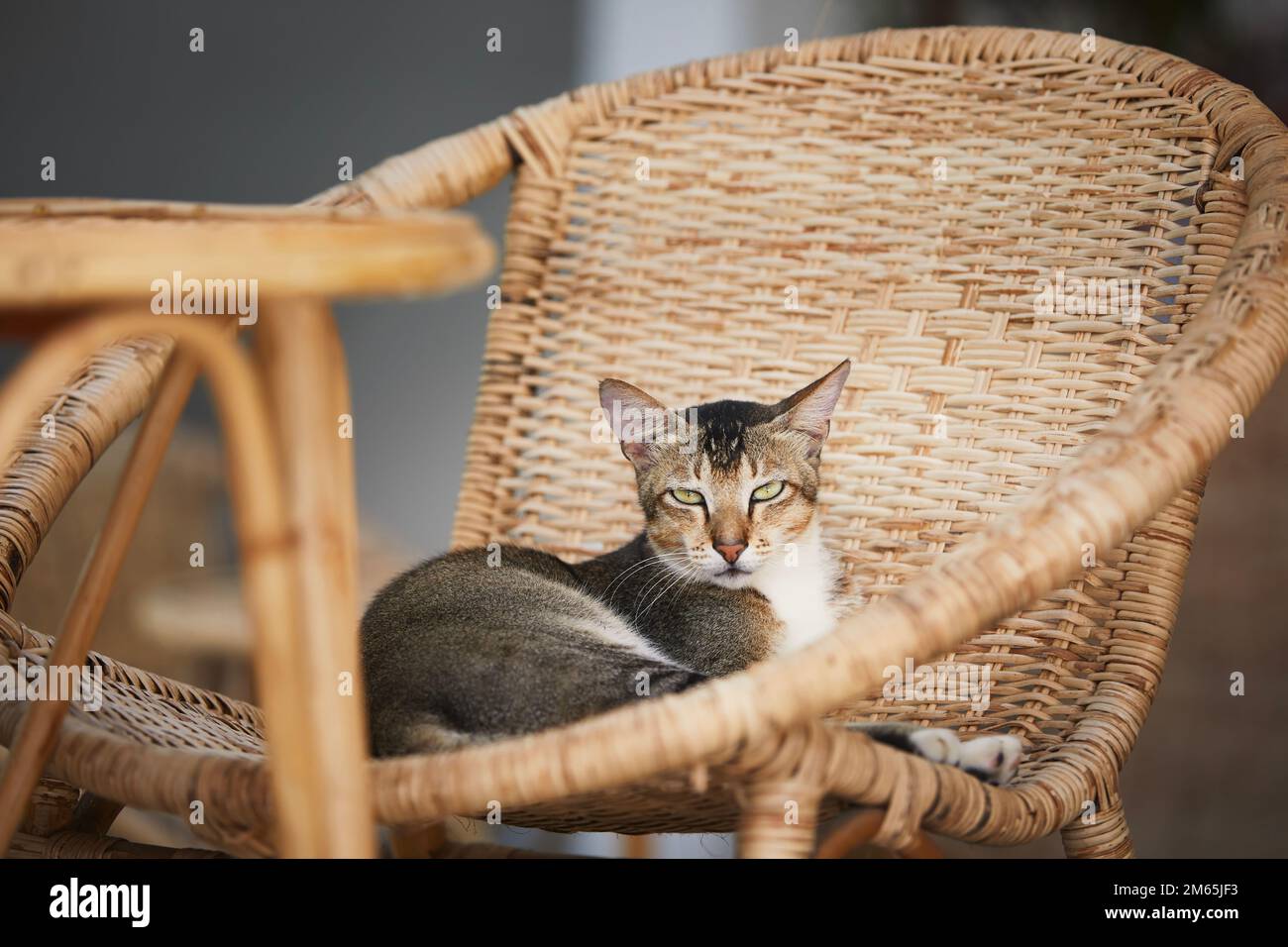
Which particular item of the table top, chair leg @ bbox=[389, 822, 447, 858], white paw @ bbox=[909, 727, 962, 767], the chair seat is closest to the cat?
white paw @ bbox=[909, 727, 962, 767]

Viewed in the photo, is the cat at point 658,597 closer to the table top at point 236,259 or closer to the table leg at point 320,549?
the table leg at point 320,549

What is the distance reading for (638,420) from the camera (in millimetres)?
1398

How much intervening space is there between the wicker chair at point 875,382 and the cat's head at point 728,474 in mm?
132

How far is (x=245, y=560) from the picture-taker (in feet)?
2.16

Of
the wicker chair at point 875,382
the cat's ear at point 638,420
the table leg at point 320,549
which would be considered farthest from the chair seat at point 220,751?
the cat's ear at point 638,420

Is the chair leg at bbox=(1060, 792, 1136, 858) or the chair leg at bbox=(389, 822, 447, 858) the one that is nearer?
the chair leg at bbox=(1060, 792, 1136, 858)

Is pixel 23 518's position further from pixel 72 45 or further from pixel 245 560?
pixel 72 45

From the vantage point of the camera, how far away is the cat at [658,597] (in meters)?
1.04

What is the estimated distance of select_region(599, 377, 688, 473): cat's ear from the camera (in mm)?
1362

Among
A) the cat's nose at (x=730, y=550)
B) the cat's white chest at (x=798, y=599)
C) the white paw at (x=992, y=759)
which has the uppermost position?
the cat's nose at (x=730, y=550)

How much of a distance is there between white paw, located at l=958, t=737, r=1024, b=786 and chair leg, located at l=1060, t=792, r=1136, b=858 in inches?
5.6

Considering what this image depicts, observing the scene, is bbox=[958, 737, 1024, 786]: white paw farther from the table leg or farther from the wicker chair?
the table leg

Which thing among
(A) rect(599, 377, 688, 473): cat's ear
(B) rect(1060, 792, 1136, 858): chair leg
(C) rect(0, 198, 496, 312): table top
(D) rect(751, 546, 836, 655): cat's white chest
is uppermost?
(C) rect(0, 198, 496, 312): table top

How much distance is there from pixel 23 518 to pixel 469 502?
553 millimetres
